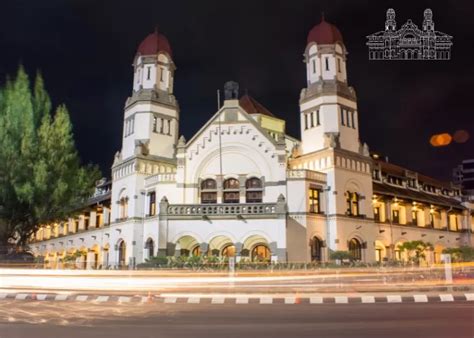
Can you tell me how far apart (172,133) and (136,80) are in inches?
246

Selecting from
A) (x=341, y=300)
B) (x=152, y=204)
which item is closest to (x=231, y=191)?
(x=152, y=204)

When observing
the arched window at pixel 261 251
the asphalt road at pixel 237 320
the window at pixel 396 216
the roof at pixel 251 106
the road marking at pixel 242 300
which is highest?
the roof at pixel 251 106

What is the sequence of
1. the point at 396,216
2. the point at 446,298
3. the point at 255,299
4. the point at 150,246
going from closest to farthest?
the point at 446,298, the point at 255,299, the point at 150,246, the point at 396,216

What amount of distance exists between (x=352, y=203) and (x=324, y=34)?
49.8 ft

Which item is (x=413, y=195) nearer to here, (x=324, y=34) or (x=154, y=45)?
(x=324, y=34)

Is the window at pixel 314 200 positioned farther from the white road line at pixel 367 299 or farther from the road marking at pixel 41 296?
the road marking at pixel 41 296

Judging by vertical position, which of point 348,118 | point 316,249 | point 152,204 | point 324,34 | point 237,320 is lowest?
point 237,320

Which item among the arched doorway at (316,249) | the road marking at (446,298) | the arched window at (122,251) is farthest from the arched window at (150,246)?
the road marking at (446,298)

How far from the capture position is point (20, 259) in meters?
25.0

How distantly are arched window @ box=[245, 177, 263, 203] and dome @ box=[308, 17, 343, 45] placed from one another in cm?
1401

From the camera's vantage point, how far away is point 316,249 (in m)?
38.2

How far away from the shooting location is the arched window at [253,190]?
128 feet

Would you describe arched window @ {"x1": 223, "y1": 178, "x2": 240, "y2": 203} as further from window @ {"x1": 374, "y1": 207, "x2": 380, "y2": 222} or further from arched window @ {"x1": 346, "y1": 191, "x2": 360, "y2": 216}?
window @ {"x1": 374, "y1": 207, "x2": 380, "y2": 222}

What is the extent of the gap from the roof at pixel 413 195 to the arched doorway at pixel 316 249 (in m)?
9.69
